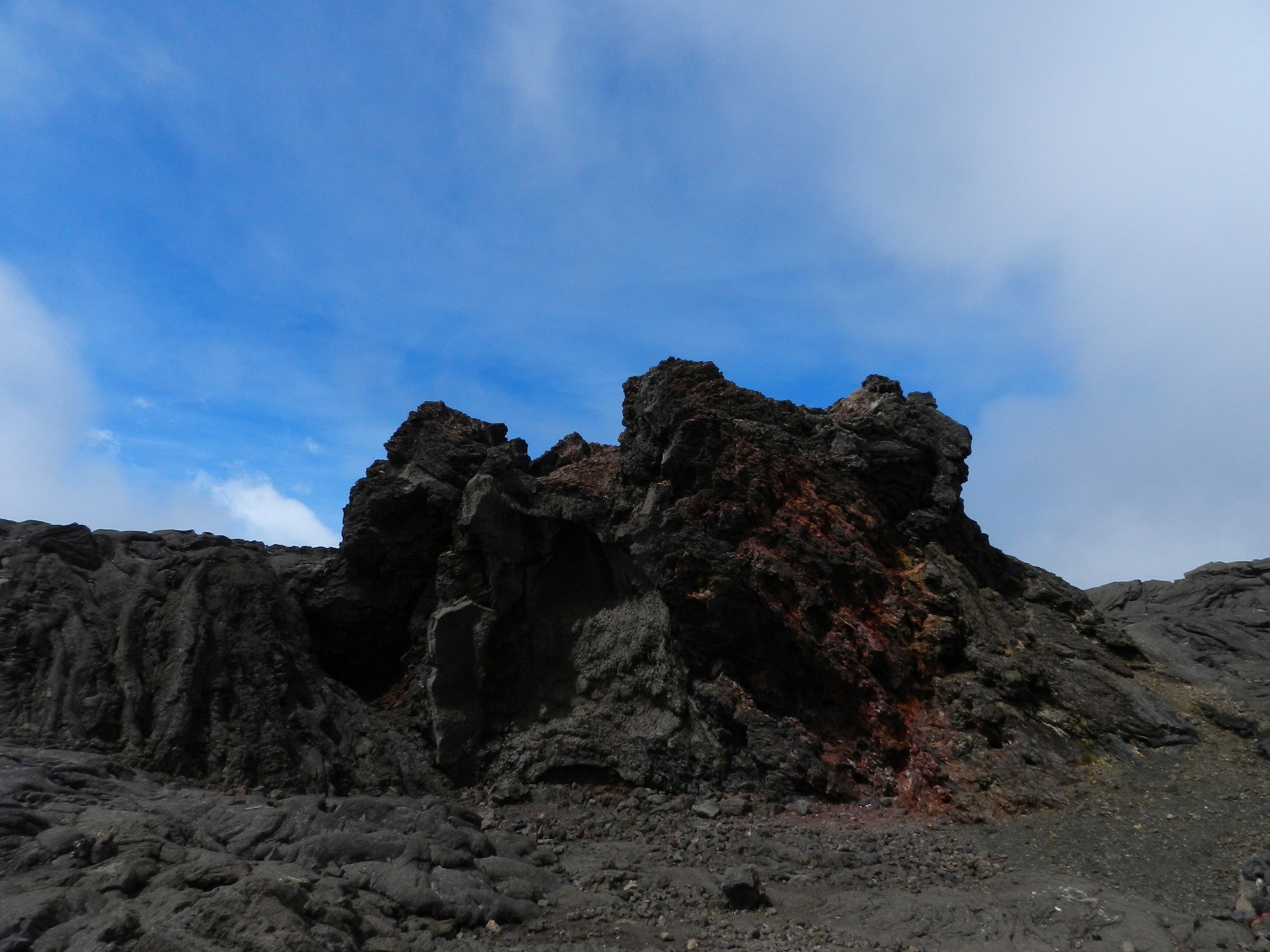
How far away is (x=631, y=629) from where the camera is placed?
16891 millimetres

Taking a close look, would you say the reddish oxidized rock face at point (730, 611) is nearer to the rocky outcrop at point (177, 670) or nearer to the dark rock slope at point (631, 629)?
the dark rock slope at point (631, 629)

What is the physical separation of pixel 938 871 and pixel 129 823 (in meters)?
9.47

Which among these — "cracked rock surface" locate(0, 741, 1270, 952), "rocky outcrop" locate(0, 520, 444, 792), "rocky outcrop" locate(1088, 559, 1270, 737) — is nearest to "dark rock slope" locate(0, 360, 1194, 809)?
"rocky outcrop" locate(0, 520, 444, 792)

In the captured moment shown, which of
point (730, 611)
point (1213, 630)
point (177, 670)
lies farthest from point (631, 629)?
point (1213, 630)

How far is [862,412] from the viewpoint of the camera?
19.5 meters

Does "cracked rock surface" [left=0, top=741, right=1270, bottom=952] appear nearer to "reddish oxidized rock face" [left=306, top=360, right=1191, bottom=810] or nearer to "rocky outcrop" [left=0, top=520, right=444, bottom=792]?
"reddish oxidized rock face" [left=306, top=360, right=1191, bottom=810]

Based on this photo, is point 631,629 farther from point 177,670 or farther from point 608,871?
point 177,670

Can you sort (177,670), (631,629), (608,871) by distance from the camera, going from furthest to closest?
1. (631,629)
2. (177,670)
3. (608,871)

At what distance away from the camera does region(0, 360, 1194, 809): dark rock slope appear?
14406 millimetres

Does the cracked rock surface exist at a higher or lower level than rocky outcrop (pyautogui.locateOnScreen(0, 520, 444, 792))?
lower

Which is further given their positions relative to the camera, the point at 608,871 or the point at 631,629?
the point at 631,629

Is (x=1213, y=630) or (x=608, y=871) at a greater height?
(x=1213, y=630)

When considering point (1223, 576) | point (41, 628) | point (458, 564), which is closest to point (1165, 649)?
point (1223, 576)

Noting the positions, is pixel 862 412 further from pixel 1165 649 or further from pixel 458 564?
pixel 458 564
